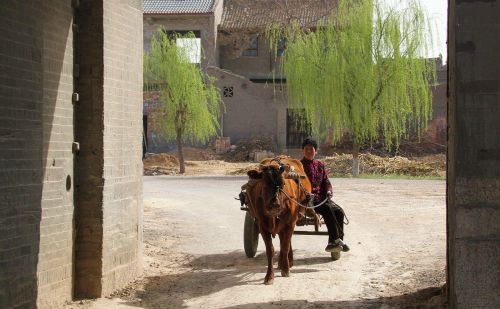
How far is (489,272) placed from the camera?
5.85 metres

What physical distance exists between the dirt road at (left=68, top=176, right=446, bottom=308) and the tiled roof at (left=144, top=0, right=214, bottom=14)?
75.9 feet

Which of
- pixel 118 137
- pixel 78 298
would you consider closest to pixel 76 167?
pixel 118 137

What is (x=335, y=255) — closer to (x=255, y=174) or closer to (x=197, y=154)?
(x=255, y=174)

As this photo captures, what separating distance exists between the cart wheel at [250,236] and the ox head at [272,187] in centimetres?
168

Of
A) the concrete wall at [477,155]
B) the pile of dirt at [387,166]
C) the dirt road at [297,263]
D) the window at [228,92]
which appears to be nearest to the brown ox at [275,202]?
the dirt road at [297,263]

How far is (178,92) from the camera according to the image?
1228 inches

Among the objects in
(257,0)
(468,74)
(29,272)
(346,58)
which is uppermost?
(257,0)

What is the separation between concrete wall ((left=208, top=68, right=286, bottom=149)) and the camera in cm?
3584

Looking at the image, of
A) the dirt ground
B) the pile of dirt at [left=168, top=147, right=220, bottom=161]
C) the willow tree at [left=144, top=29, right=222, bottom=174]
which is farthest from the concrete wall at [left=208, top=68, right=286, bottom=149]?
the willow tree at [left=144, top=29, right=222, bottom=174]

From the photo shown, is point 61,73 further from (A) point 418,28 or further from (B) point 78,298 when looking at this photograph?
(A) point 418,28

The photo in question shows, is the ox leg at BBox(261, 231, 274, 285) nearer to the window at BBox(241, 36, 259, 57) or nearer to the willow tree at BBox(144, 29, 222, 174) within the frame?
the willow tree at BBox(144, 29, 222, 174)

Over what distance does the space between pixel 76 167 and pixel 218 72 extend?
93.2ft

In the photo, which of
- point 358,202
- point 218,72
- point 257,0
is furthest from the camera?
point 257,0

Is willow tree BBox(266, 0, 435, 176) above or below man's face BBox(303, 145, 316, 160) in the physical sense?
above
